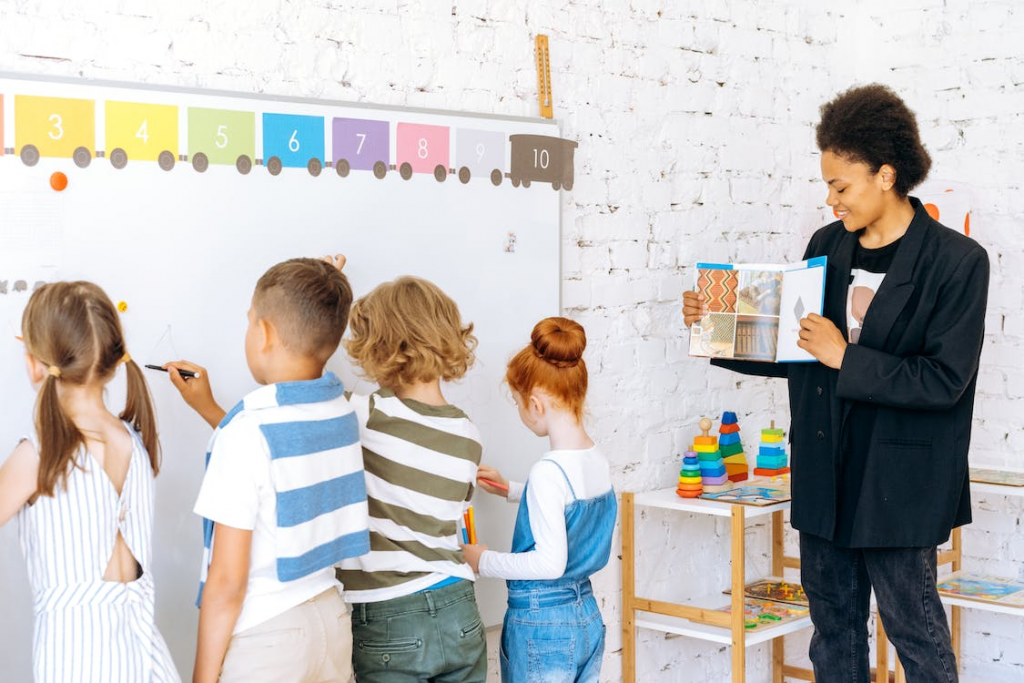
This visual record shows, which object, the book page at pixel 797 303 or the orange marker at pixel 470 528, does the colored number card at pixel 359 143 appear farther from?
the book page at pixel 797 303

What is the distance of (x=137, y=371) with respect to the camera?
1.77 metres

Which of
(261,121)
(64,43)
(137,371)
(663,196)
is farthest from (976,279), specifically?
(64,43)

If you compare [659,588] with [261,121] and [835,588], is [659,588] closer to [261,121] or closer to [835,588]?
[835,588]

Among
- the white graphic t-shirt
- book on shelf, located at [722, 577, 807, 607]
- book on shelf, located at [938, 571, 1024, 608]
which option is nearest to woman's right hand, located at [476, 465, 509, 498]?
the white graphic t-shirt

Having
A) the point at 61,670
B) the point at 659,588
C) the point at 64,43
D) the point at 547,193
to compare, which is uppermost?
the point at 64,43

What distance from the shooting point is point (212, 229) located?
Answer: 2.08 metres

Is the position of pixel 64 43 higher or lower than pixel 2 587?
higher

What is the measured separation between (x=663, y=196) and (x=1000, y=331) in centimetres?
109

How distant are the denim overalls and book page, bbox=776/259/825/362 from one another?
0.61 m

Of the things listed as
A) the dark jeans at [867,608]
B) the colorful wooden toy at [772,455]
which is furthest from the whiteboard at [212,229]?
the colorful wooden toy at [772,455]

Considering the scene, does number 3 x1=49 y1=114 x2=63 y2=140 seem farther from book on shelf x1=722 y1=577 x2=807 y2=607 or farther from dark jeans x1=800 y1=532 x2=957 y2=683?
book on shelf x1=722 y1=577 x2=807 y2=607

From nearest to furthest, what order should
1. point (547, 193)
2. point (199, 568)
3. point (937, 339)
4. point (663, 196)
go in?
point (199, 568) → point (937, 339) → point (547, 193) → point (663, 196)

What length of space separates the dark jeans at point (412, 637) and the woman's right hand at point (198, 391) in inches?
17.1

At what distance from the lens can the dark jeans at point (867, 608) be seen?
2316 mm
